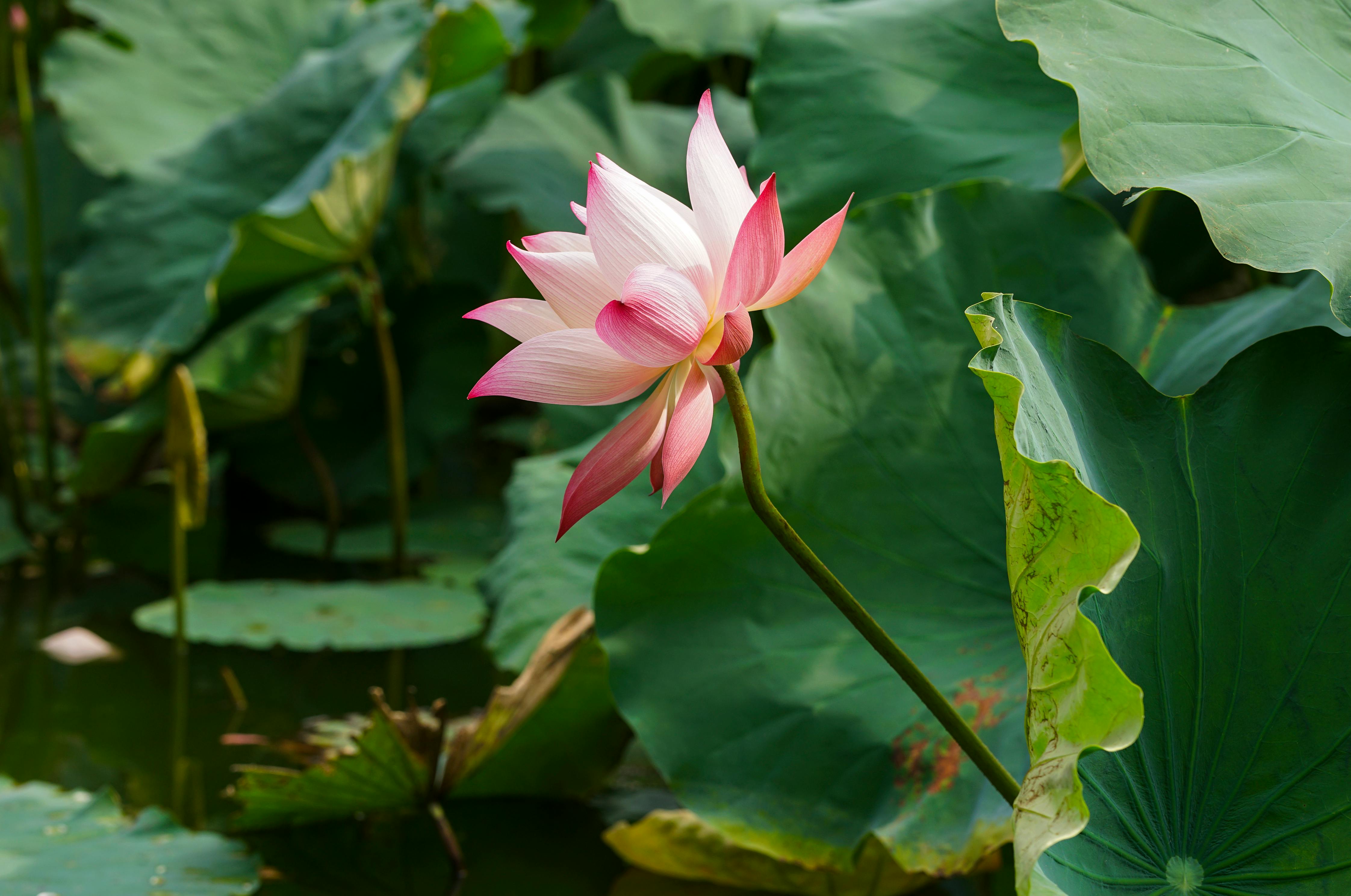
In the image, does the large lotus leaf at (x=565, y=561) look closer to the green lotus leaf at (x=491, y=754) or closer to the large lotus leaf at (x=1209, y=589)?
the green lotus leaf at (x=491, y=754)

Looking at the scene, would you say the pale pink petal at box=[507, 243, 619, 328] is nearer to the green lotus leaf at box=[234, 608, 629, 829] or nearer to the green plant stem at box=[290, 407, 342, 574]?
the green lotus leaf at box=[234, 608, 629, 829]

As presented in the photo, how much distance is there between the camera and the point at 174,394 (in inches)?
37.3

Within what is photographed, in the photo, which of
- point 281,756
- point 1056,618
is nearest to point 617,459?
point 1056,618

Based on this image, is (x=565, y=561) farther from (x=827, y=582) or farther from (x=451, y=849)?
(x=827, y=582)

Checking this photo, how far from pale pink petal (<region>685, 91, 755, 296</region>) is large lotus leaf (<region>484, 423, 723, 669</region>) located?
0.45m

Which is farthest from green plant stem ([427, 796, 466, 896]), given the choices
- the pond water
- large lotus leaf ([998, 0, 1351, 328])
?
large lotus leaf ([998, 0, 1351, 328])

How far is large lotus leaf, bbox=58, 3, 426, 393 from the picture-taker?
1.40 metres

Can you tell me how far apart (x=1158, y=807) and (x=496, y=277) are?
71.7 inches

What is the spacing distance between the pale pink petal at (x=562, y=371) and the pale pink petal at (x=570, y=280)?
0.02 metres

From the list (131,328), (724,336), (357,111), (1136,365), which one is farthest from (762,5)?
(724,336)

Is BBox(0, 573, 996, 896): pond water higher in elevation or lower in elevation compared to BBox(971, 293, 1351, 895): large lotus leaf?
lower

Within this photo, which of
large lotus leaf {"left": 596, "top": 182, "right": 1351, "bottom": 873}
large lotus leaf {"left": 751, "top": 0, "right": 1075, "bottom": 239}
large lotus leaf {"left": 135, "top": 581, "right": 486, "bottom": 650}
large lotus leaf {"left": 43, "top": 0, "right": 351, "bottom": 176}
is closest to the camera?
large lotus leaf {"left": 596, "top": 182, "right": 1351, "bottom": 873}

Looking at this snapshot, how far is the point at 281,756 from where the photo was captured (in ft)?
2.99

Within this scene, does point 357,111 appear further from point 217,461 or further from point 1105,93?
point 1105,93
